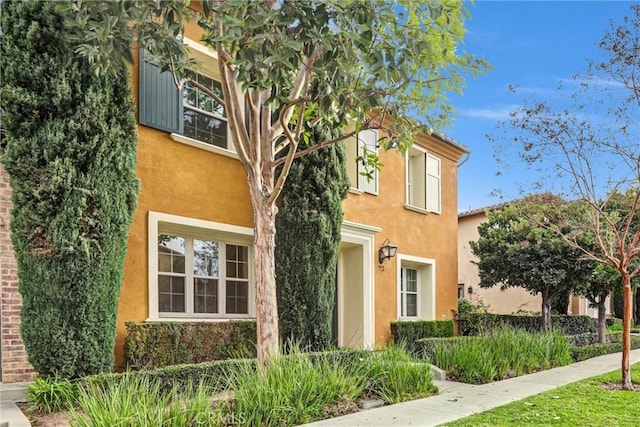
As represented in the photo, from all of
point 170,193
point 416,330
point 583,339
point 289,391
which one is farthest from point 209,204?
point 583,339

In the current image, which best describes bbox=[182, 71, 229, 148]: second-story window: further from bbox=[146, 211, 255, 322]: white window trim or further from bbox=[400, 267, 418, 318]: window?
bbox=[400, 267, 418, 318]: window

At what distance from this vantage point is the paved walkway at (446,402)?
6562 millimetres

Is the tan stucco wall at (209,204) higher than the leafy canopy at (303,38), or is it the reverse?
the leafy canopy at (303,38)

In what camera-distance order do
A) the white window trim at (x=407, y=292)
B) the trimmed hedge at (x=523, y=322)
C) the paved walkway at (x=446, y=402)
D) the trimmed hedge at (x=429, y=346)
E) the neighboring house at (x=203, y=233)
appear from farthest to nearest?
1. the trimmed hedge at (x=523, y=322)
2. the white window trim at (x=407, y=292)
3. the trimmed hedge at (x=429, y=346)
4. the neighboring house at (x=203, y=233)
5. the paved walkway at (x=446, y=402)

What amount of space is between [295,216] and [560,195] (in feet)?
18.2

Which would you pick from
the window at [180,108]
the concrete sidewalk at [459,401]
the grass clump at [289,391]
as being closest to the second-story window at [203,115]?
the window at [180,108]

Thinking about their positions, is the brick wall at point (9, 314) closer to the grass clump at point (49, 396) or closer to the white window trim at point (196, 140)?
the grass clump at point (49, 396)

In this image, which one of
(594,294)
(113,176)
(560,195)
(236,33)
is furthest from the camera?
(594,294)

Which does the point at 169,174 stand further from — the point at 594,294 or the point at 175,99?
the point at 594,294

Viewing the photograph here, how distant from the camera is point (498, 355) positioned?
34.9ft

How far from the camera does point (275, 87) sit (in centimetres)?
637

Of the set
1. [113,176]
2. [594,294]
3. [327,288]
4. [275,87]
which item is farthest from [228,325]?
[594,294]

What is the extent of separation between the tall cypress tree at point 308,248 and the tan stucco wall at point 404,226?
6.88 ft

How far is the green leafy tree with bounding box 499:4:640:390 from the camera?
934 centimetres
